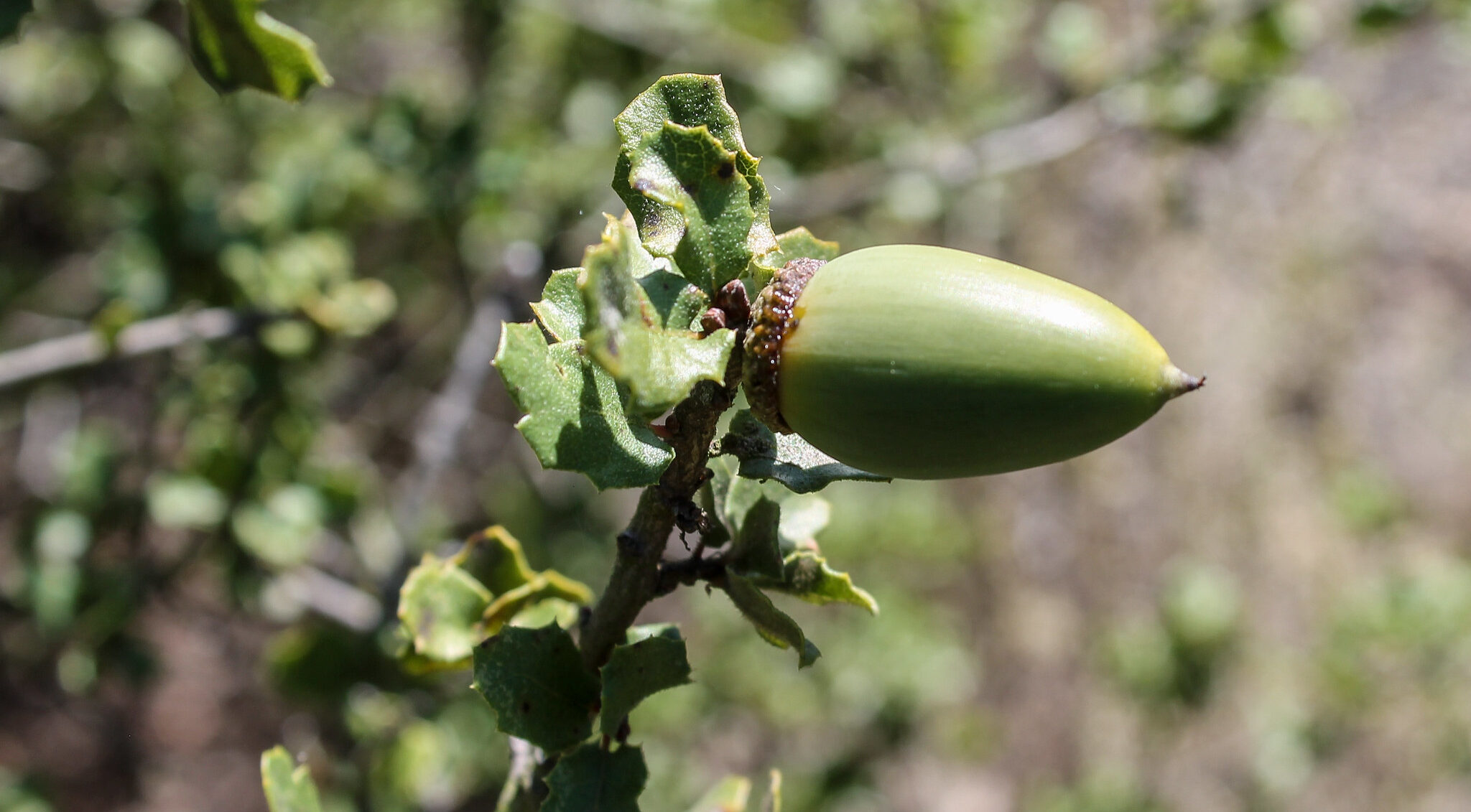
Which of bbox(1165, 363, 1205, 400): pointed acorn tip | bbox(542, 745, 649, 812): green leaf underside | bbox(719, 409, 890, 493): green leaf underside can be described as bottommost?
bbox(542, 745, 649, 812): green leaf underside

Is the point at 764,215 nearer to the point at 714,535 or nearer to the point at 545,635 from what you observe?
the point at 714,535

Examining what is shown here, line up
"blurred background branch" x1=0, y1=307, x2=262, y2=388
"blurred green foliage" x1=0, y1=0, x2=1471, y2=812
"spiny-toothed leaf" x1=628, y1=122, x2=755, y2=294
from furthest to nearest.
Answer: "blurred green foliage" x1=0, y1=0, x2=1471, y2=812
"blurred background branch" x1=0, y1=307, x2=262, y2=388
"spiny-toothed leaf" x1=628, y1=122, x2=755, y2=294

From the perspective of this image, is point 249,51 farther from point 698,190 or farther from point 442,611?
point 442,611

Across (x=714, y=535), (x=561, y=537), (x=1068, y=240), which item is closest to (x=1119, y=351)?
(x=714, y=535)

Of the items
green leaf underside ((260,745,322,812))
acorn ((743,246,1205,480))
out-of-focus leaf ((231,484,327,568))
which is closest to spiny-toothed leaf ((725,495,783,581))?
acorn ((743,246,1205,480))

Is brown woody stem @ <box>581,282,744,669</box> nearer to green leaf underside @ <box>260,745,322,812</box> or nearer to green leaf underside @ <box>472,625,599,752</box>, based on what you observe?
green leaf underside @ <box>472,625,599,752</box>
